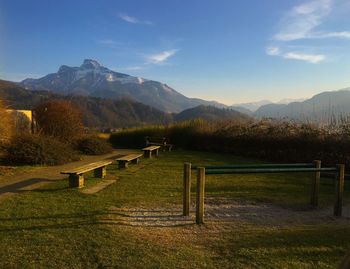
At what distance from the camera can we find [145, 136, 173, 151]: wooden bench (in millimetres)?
22019

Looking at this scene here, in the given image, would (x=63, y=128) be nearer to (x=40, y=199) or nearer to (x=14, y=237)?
(x=40, y=199)

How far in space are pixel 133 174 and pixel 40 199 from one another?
4.23 meters

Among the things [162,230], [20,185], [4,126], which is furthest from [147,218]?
[4,126]

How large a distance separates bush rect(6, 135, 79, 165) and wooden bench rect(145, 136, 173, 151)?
892cm

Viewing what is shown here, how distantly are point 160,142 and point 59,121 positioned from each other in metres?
6.65

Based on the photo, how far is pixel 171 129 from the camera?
2475 cm

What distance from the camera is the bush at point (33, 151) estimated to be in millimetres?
12867

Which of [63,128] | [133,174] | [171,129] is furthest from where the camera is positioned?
[171,129]

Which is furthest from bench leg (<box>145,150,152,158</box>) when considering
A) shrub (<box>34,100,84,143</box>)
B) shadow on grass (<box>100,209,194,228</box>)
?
shadow on grass (<box>100,209,194,228</box>)

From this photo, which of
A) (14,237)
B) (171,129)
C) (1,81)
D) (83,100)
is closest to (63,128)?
(1,81)

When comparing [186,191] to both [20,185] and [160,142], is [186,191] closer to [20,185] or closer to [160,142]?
[20,185]

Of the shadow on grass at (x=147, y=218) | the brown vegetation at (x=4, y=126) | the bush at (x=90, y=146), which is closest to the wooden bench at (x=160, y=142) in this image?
the bush at (x=90, y=146)

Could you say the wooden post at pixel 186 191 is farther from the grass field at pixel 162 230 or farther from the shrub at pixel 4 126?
the shrub at pixel 4 126

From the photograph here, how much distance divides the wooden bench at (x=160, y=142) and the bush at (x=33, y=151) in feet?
29.3
